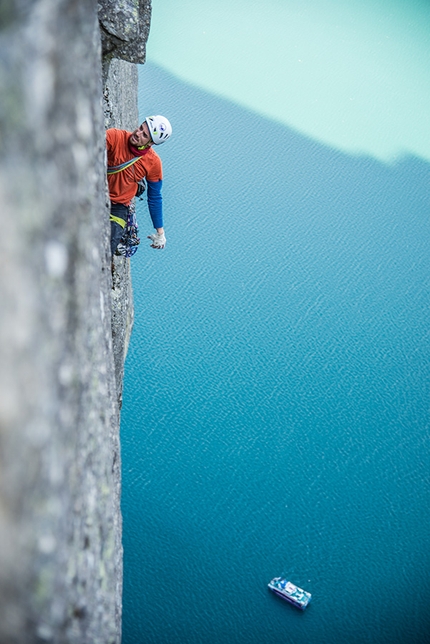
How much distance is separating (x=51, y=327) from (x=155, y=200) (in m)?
2.17

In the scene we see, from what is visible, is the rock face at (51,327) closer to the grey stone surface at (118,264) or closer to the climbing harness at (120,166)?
the climbing harness at (120,166)

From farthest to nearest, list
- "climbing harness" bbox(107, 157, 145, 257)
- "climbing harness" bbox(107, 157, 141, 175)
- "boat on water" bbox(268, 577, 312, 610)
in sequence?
"boat on water" bbox(268, 577, 312, 610) → "climbing harness" bbox(107, 157, 145, 257) → "climbing harness" bbox(107, 157, 141, 175)

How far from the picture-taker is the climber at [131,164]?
2.69 metres

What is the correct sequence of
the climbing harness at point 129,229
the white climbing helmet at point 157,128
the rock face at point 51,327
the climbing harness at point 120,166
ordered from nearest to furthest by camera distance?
1. the rock face at point 51,327
2. the white climbing helmet at point 157,128
3. the climbing harness at point 120,166
4. the climbing harness at point 129,229

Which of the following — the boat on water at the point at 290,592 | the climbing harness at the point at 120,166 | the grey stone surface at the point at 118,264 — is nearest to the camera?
the climbing harness at the point at 120,166

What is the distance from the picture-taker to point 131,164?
278 centimetres

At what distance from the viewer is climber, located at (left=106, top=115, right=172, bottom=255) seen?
269cm

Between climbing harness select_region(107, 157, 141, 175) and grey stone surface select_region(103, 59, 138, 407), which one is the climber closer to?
climbing harness select_region(107, 157, 141, 175)

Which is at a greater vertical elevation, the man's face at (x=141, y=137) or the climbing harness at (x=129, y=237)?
the man's face at (x=141, y=137)

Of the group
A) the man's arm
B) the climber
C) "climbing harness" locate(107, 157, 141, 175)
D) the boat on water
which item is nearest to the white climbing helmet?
the climber

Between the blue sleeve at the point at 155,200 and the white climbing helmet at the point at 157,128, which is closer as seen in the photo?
the white climbing helmet at the point at 157,128

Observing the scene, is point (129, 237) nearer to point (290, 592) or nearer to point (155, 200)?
point (155, 200)

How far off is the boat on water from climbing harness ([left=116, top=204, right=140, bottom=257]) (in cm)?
277

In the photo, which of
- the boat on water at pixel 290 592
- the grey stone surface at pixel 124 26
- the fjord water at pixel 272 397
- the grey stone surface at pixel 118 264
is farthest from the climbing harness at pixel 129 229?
the boat on water at pixel 290 592
